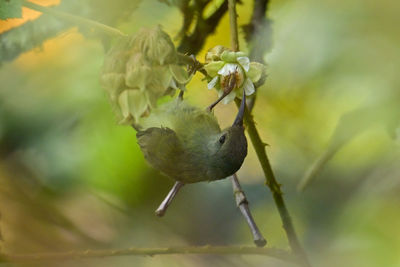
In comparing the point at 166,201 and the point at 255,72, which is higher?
the point at 255,72

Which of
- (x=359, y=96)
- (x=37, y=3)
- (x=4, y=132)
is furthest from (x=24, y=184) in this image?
(x=359, y=96)

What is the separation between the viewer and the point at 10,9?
35cm

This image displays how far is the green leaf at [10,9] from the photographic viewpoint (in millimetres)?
348

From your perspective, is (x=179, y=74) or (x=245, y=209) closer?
(x=179, y=74)

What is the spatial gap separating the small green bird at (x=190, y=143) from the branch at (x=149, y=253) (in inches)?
3.6

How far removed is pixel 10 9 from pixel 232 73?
0.15 metres

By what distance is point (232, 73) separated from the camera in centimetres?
33

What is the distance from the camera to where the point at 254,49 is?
0.41 meters

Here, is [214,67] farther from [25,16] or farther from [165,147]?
[25,16]

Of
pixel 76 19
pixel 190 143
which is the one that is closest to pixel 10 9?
pixel 76 19

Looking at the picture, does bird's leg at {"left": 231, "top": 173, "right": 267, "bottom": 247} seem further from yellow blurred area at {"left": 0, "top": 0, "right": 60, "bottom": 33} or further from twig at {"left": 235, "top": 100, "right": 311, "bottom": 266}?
yellow blurred area at {"left": 0, "top": 0, "right": 60, "bottom": 33}

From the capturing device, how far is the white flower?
1.08ft

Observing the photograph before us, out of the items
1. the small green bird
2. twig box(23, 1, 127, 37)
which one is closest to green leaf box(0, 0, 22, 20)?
twig box(23, 1, 127, 37)

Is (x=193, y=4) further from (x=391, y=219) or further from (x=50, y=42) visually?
(x=391, y=219)
